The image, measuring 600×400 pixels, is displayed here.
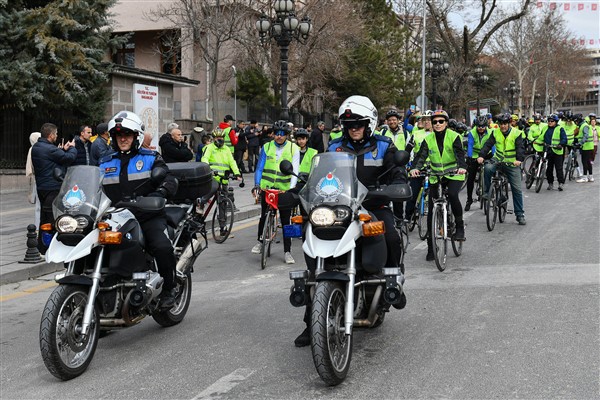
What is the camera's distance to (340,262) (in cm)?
518

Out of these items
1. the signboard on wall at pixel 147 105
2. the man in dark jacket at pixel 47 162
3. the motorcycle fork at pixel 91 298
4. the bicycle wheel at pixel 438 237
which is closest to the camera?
the motorcycle fork at pixel 91 298

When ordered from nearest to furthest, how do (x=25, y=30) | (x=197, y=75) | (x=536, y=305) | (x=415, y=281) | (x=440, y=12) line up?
(x=536, y=305), (x=415, y=281), (x=25, y=30), (x=197, y=75), (x=440, y=12)

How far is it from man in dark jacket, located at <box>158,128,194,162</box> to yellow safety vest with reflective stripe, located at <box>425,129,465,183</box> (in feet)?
14.9

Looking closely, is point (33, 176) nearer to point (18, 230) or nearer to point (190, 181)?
point (18, 230)

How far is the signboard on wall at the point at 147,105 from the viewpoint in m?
17.9

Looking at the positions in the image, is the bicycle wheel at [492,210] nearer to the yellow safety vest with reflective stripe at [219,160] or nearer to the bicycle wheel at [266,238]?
the bicycle wheel at [266,238]

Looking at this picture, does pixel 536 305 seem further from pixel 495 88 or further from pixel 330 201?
pixel 495 88

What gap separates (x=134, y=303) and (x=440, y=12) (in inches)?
1636

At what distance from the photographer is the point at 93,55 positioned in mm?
19188

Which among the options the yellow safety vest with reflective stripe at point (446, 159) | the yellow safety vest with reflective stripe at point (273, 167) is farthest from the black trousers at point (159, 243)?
the yellow safety vest with reflective stripe at point (446, 159)

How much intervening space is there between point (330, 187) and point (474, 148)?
11.4 m

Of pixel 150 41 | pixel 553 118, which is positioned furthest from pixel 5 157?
pixel 150 41

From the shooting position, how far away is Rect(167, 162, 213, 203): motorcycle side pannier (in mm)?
6824

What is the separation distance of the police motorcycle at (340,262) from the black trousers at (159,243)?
1.19 m
